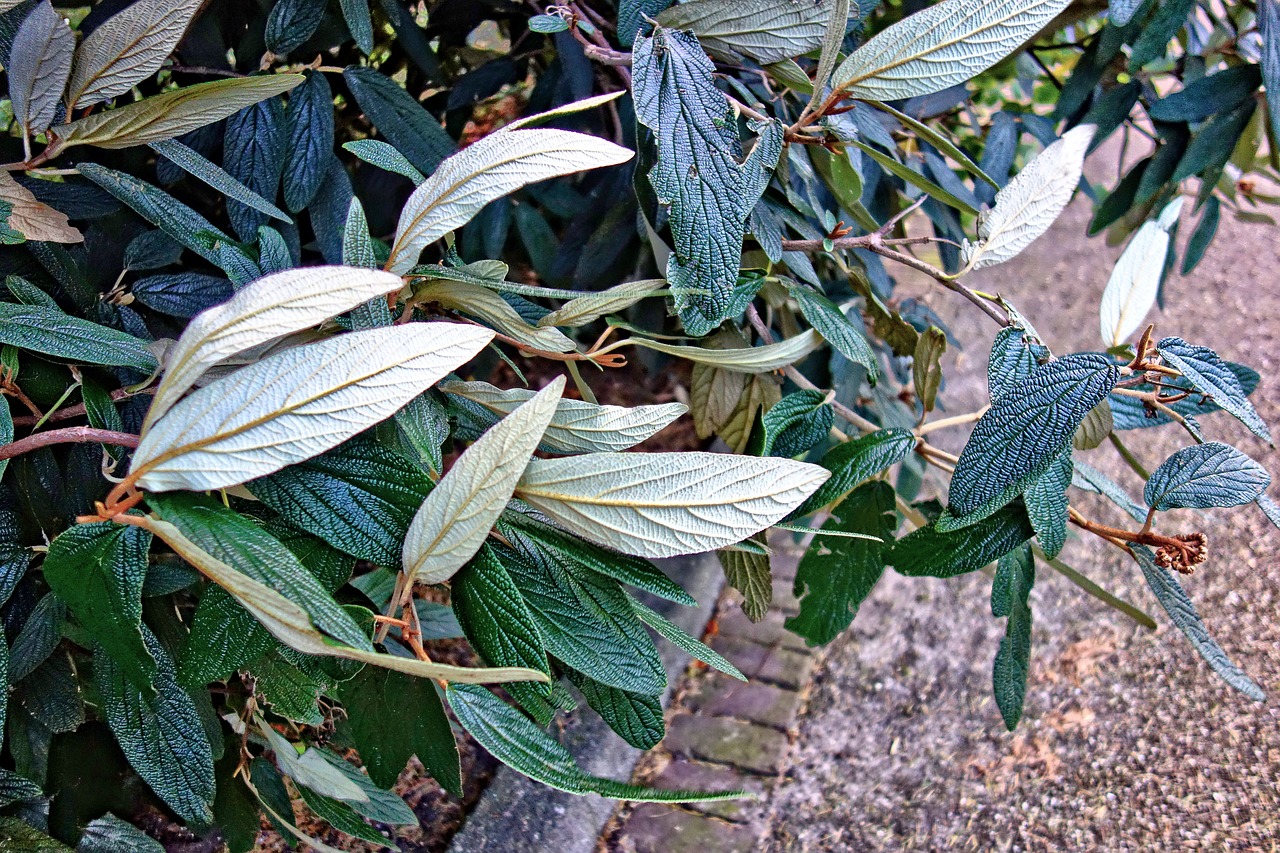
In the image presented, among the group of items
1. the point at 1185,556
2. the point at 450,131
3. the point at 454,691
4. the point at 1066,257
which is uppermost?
the point at 450,131

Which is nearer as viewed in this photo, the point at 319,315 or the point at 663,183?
the point at 319,315

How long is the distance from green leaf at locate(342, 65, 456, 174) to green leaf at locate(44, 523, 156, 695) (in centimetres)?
46

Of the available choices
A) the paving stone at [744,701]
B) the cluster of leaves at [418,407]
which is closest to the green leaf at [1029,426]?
the cluster of leaves at [418,407]

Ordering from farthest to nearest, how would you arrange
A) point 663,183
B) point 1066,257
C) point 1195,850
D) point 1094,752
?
point 1066,257 < point 1094,752 < point 1195,850 < point 663,183

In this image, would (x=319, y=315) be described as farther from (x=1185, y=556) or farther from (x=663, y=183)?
(x=1185, y=556)

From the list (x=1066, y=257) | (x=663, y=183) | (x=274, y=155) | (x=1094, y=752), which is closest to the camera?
(x=663, y=183)

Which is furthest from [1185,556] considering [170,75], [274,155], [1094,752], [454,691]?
[170,75]

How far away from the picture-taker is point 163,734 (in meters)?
0.70

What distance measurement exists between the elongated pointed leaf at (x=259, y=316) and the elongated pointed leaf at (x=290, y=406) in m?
0.01

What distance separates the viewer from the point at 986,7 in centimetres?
68

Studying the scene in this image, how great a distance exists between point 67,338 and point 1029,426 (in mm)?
661

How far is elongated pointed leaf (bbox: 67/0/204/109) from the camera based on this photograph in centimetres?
61

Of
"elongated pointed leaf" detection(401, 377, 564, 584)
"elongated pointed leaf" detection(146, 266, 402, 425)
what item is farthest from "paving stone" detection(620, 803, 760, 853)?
"elongated pointed leaf" detection(146, 266, 402, 425)

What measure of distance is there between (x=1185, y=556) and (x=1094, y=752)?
648 millimetres
